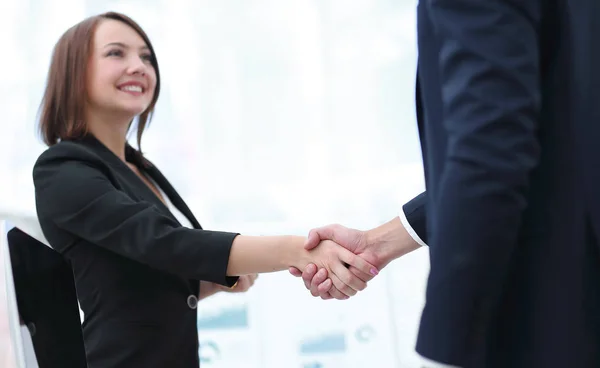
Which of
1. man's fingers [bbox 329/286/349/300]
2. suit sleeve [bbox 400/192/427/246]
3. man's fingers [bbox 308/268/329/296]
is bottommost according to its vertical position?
man's fingers [bbox 329/286/349/300]

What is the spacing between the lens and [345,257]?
161 centimetres

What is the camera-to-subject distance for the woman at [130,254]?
143cm

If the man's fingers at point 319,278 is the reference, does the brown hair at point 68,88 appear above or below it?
above

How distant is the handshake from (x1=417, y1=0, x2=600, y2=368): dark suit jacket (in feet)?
2.55

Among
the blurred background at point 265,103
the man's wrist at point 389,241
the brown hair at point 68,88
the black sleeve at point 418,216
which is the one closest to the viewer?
the black sleeve at point 418,216

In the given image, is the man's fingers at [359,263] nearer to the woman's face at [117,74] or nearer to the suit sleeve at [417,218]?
the suit sleeve at [417,218]

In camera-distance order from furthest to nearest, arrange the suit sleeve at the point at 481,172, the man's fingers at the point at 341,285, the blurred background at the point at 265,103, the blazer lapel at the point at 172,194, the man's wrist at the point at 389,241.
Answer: the blurred background at the point at 265,103 < the blazer lapel at the point at 172,194 < the man's fingers at the point at 341,285 < the man's wrist at the point at 389,241 < the suit sleeve at the point at 481,172

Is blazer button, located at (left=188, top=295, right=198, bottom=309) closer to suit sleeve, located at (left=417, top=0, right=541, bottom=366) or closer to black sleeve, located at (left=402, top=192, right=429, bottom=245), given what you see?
black sleeve, located at (left=402, top=192, right=429, bottom=245)

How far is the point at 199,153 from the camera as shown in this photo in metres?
2.90

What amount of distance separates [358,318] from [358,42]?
1.15m

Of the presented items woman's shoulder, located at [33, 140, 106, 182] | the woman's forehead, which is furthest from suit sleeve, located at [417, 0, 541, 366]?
the woman's forehead

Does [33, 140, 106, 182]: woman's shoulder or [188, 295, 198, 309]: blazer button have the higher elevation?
[33, 140, 106, 182]: woman's shoulder

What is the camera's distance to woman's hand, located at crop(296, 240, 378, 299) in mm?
1596

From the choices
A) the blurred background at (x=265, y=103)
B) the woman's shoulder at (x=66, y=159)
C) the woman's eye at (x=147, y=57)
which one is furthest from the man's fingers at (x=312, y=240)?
the blurred background at (x=265, y=103)
